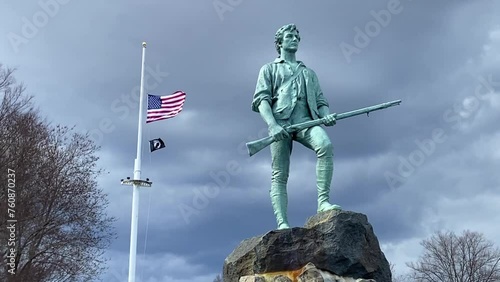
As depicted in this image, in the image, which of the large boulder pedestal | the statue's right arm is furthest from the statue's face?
the large boulder pedestal

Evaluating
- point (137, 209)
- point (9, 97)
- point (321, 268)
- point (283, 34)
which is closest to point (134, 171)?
point (137, 209)

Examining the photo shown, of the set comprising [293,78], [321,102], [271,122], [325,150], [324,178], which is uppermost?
[293,78]

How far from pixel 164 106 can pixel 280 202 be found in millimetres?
14288

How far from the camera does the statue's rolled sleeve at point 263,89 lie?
9.57 meters

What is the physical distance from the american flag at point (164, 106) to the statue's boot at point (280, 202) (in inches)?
540

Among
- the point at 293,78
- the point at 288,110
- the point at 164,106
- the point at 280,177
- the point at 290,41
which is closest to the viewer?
the point at 280,177

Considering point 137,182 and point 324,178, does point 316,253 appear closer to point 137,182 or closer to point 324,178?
point 324,178

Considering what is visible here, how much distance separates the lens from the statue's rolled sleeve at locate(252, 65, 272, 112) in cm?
957

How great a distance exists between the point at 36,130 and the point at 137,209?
539cm

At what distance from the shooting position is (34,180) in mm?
23922

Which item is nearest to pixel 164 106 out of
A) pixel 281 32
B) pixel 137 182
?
pixel 137 182

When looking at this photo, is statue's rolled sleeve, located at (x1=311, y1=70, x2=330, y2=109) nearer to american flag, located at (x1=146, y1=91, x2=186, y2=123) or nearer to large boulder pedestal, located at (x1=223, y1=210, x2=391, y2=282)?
large boulder pedestal, located at (x1=223, y1=210, x2=391, y2=282)

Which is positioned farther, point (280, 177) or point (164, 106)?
point (164, 106)

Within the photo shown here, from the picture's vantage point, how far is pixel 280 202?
9227 millimetres
